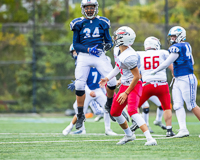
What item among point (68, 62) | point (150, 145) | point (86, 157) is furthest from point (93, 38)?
point (68, 62)

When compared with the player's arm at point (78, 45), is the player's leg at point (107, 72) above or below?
below

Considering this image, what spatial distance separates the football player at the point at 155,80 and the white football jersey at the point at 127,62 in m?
1.63

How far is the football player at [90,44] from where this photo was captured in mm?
6102

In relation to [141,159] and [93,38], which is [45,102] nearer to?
[93,38]

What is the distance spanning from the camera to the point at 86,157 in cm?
399

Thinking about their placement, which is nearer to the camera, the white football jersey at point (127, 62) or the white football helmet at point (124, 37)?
the white football jersey at point (127, 62)

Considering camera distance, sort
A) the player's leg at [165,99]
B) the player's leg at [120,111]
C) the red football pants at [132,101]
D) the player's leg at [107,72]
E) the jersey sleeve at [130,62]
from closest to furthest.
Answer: the jersey sleeve at [130,62] → the red football pants at [132,101] → the player's leg at [120,111] → the player's leg at [107,72] → the player's leg at [165,99]

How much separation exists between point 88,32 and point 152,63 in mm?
1505

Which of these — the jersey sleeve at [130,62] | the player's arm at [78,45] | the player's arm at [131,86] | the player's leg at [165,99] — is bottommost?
the player's leg at [165,99]

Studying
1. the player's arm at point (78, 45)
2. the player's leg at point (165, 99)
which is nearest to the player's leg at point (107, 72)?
the player's arm at point (78, 45)

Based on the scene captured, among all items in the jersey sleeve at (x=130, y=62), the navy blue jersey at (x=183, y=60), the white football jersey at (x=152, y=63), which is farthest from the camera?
the white football jersey at (x=152, y=63)

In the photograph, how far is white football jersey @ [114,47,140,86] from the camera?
491 centimetres

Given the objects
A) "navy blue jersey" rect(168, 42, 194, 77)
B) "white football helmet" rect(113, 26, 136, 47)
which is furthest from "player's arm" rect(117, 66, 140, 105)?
"navy blue jersey" rect(168, 42, 194, 77)

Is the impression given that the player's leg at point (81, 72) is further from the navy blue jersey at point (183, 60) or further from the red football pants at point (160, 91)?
the navy blue jersey at point (183, 60)
